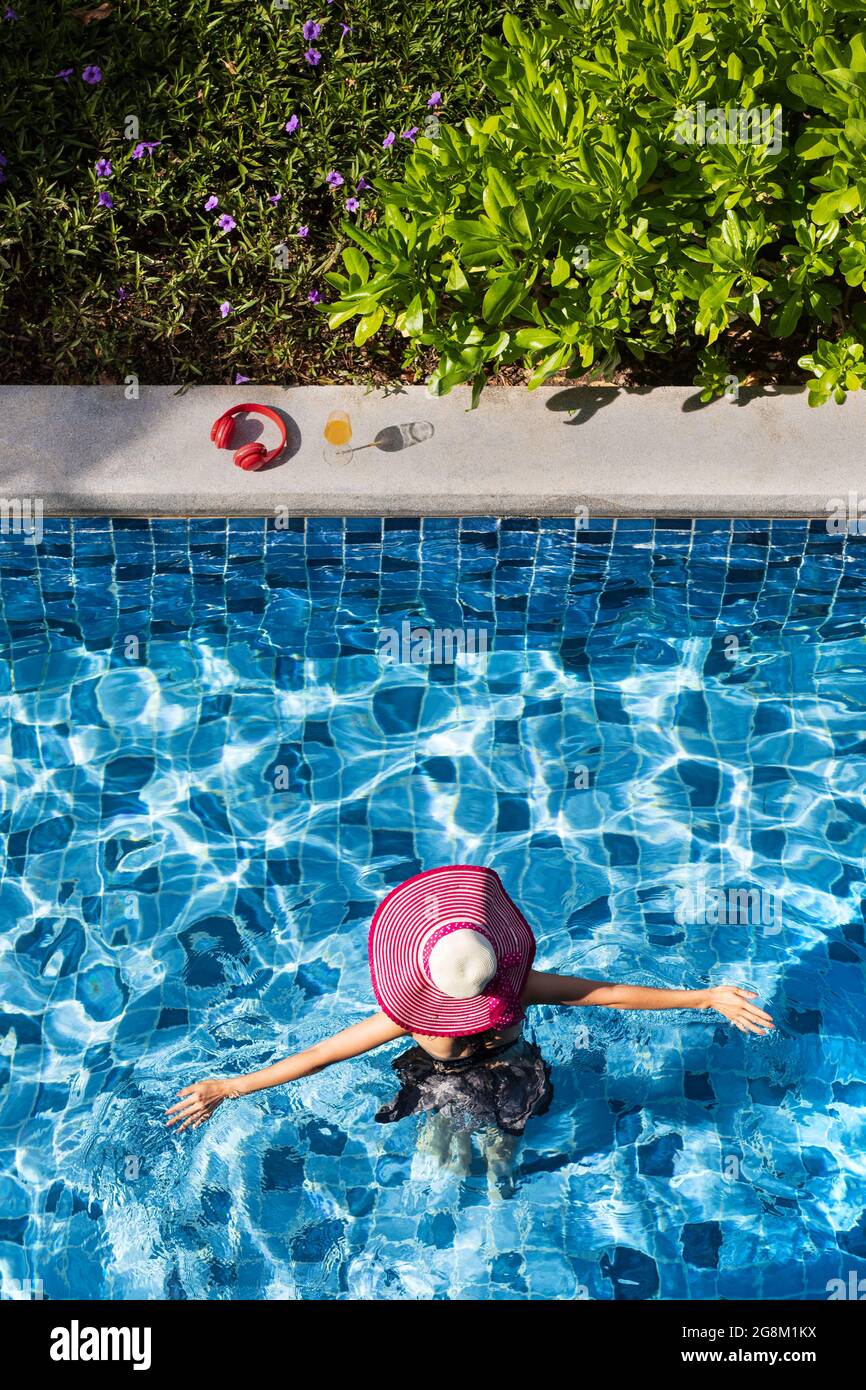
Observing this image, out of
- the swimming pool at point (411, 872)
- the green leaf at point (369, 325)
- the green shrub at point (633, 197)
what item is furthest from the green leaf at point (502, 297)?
the swimming pool at point (411, 872)

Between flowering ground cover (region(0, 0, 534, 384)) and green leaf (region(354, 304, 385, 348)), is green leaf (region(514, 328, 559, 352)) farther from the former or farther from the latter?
flowering ground cover (region(0, 0, 534, 384))

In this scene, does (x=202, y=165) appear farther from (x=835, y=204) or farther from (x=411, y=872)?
(x=411, y=872)

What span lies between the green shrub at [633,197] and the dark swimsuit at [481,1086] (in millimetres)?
2956

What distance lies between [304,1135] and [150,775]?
5.49 feet

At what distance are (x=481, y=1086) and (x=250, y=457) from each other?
297 centimetres

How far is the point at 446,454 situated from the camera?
5.64 meters

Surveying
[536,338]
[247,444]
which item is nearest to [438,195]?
[536,338]

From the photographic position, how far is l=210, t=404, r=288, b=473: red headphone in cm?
556

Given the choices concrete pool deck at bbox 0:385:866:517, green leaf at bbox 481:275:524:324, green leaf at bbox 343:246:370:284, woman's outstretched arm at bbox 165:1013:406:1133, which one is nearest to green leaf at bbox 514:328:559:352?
green leaf at bbox 481:275:524:324

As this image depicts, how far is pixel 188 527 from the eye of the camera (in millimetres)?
5688

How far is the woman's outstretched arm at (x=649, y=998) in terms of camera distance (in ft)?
12.4

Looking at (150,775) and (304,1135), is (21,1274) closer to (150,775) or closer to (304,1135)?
(304,1135)

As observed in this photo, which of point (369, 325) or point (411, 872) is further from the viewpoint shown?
point (369, 325)
